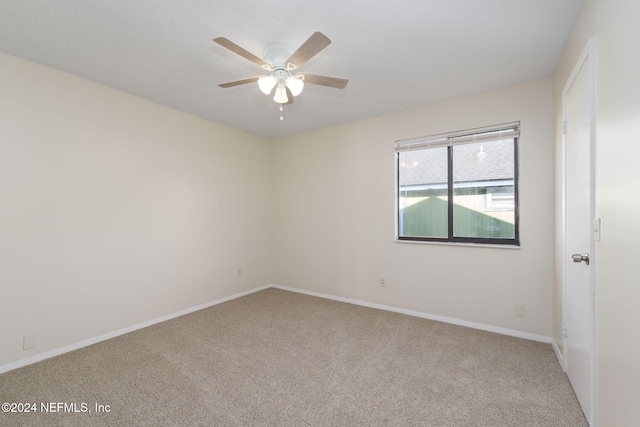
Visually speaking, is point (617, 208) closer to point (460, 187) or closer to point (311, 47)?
point (311, 47)

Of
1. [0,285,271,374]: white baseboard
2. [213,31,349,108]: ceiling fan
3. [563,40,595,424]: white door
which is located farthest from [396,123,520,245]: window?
[0,285,271,374]: white baseboard

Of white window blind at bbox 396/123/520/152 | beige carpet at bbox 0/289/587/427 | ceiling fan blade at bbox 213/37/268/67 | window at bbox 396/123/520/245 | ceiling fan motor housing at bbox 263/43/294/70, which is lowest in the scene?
beige carpet at bbox 0/289/587/427

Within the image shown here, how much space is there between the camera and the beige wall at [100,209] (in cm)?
234

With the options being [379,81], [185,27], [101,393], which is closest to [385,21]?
[379,81]

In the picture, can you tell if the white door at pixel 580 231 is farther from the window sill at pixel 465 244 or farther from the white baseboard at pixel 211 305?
the window sill at pixel 465 244

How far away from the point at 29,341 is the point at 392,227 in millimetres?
3672

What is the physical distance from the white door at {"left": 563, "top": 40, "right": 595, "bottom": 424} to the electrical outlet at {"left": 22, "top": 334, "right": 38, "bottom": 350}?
3998mm

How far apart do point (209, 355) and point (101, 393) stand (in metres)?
0.76

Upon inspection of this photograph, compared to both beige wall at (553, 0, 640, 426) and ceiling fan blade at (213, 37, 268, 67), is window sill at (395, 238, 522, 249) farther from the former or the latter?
ceiling fan blade at (213, 37, 268, 67)

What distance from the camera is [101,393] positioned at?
1.98m

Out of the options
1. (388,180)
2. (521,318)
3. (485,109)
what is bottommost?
(521,318)

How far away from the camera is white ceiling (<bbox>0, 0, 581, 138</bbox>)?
179cm

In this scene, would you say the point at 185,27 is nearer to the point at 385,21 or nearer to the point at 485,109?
the point at 385,21

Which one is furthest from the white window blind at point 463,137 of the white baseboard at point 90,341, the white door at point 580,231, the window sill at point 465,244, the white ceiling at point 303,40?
the white baseboard at point 90,341
